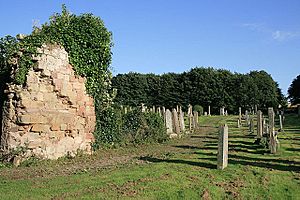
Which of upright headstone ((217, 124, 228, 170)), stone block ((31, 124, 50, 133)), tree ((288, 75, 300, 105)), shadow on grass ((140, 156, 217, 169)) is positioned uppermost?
tree ((288, 75, 300, 105))

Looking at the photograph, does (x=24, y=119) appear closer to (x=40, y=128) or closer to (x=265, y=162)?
(x=40, y=128)

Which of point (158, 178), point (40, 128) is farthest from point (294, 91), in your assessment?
point (158, 178)

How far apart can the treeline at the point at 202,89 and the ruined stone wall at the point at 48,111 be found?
46823 mm

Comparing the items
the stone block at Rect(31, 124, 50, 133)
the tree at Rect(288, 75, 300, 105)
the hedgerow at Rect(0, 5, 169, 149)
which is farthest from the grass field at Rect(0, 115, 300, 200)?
the tree at Rect(288, 75, 300, 105)

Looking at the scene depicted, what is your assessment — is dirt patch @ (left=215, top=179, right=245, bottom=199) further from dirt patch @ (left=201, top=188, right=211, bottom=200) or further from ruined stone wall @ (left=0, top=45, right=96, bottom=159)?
ruined stone wall @ (left=0, top=45, right=96, bottom=159)

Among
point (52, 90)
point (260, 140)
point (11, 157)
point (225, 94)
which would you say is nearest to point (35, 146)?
point (11, 157)

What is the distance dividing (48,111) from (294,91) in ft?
231

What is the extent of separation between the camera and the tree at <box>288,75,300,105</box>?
72688mm

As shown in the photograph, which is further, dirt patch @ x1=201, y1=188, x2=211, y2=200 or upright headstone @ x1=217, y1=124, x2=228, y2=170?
upright headstone @ x1=217, y1=124, x2=228, y2=170

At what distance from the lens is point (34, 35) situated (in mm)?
13812

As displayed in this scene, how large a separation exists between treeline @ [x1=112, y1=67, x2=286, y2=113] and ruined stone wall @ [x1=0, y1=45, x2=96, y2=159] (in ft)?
154

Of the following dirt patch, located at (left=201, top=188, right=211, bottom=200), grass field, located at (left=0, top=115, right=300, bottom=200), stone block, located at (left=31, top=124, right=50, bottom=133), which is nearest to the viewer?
dirt patch, located at (left=201, top=188, right=211, bottom=200)

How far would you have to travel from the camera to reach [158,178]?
948 cm

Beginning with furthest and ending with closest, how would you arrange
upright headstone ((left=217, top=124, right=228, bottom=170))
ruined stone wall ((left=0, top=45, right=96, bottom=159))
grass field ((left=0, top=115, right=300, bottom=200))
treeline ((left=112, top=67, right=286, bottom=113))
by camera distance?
treeline ((left=112, top=67, right=286, bottom=113)) → ruined stone wall ((left=0, top=45, right=96, bottom=159)) → upright headstone ((left=217, top=124, right=228, bottom=170)) → grass field ((left=0, top=115, right=300, bottom=200))
